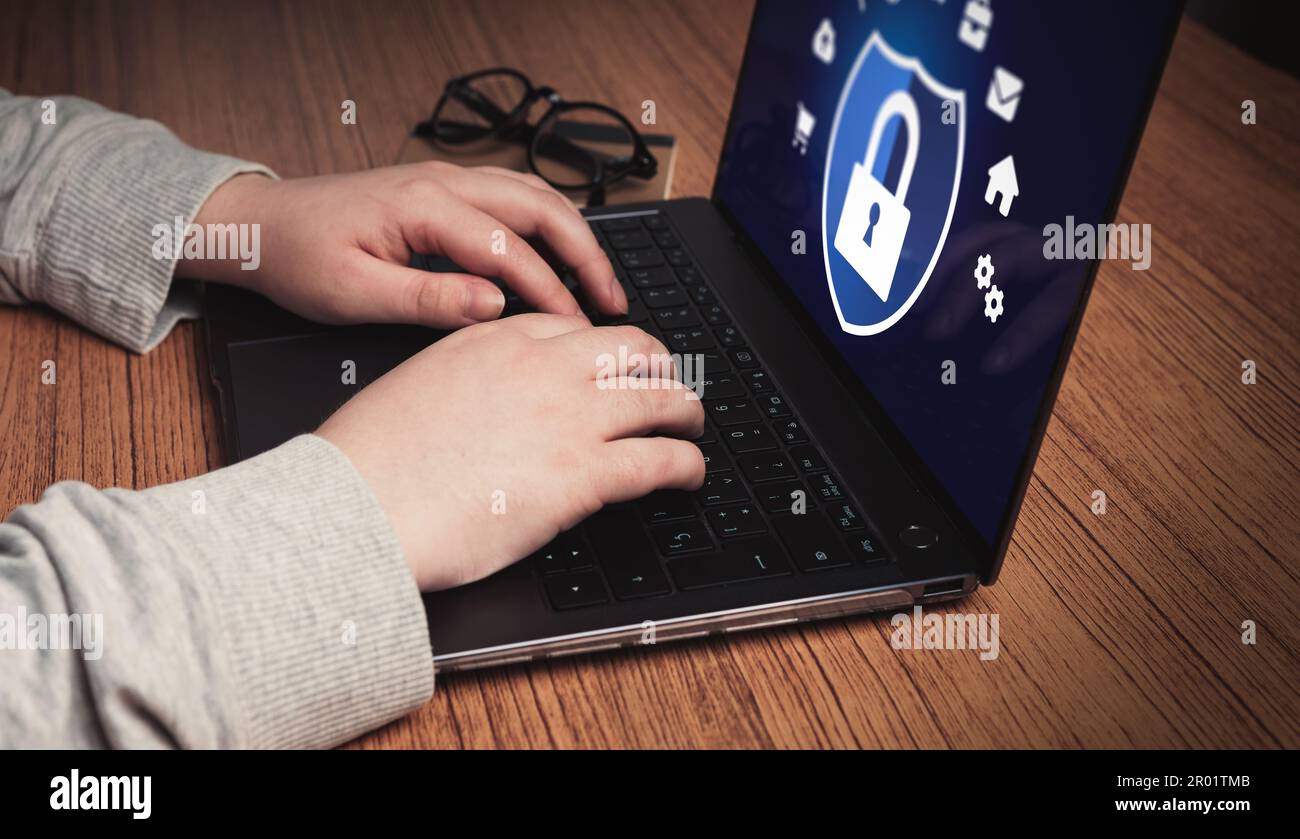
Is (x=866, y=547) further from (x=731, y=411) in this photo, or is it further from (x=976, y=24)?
(x=976, y=24)

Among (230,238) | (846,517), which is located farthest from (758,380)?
(230,238)

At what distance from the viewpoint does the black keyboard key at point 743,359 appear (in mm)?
635

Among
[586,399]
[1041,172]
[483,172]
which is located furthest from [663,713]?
[483,172]

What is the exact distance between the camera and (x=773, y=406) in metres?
0.60

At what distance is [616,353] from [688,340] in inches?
4.1

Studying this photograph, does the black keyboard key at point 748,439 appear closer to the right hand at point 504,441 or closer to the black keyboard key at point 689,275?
the right hand at point 504,441

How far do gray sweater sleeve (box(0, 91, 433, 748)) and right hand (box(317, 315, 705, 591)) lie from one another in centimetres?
2

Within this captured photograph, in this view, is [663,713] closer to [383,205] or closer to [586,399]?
[586,399]

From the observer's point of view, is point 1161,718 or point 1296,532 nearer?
point 1161,718

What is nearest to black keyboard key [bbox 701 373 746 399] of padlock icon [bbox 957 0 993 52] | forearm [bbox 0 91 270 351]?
padlock icon [bbox 957 0 993 52]

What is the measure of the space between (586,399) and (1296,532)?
0.39 meters

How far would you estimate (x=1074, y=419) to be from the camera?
655 millimetres

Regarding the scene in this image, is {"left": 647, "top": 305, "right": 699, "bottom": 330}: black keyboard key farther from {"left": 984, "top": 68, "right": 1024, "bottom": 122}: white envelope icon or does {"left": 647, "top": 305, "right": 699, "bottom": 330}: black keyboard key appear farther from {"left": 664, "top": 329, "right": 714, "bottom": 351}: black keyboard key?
{"left": 984, "top": 68, "right": 1024, "bottom": 122}: white envelope icon
